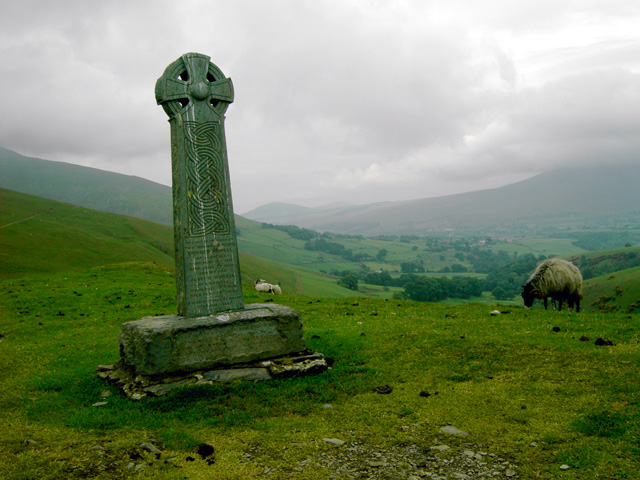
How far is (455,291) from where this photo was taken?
7719 centimetres

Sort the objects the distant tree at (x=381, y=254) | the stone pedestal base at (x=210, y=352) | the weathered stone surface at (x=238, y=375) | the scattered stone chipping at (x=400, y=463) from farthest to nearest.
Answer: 1. the distant tree at (x=381, y=254)
2. the weathered stone surface at (x=238, y=375)
3. the stone pedestal base at (x=210, y=352)
4. the scattered stone chipping at (x=400, y=463)

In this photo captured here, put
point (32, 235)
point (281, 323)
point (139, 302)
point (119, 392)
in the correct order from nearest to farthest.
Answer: point (119, 392)
point (281, 323)
point (139, 302)
point (32, 235)

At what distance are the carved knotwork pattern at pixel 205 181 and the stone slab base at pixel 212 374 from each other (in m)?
3.39

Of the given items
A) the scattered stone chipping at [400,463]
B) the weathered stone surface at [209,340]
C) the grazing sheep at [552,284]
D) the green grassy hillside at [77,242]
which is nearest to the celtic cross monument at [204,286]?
A: the weathered stone surface at [209,340]

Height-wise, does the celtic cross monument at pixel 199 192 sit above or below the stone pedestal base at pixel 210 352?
above

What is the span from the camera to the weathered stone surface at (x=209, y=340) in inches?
375

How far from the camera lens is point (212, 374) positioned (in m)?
9.86

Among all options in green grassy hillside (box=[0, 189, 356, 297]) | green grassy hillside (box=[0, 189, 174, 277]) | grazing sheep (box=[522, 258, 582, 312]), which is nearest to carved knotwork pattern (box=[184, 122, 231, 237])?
grazing sheep (box=[522, 258, 582, 312])

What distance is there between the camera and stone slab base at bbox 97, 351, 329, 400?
937 centimetres

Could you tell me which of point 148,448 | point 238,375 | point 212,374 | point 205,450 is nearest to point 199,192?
point 212,374

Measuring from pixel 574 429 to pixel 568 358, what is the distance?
3614 mm

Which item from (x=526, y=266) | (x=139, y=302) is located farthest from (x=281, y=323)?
(x=526, y=266)

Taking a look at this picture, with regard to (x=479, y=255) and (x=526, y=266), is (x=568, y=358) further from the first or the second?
(x=479, y=255)

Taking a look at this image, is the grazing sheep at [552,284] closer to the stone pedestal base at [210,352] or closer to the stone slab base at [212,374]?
the stone slab base at [212,374]
